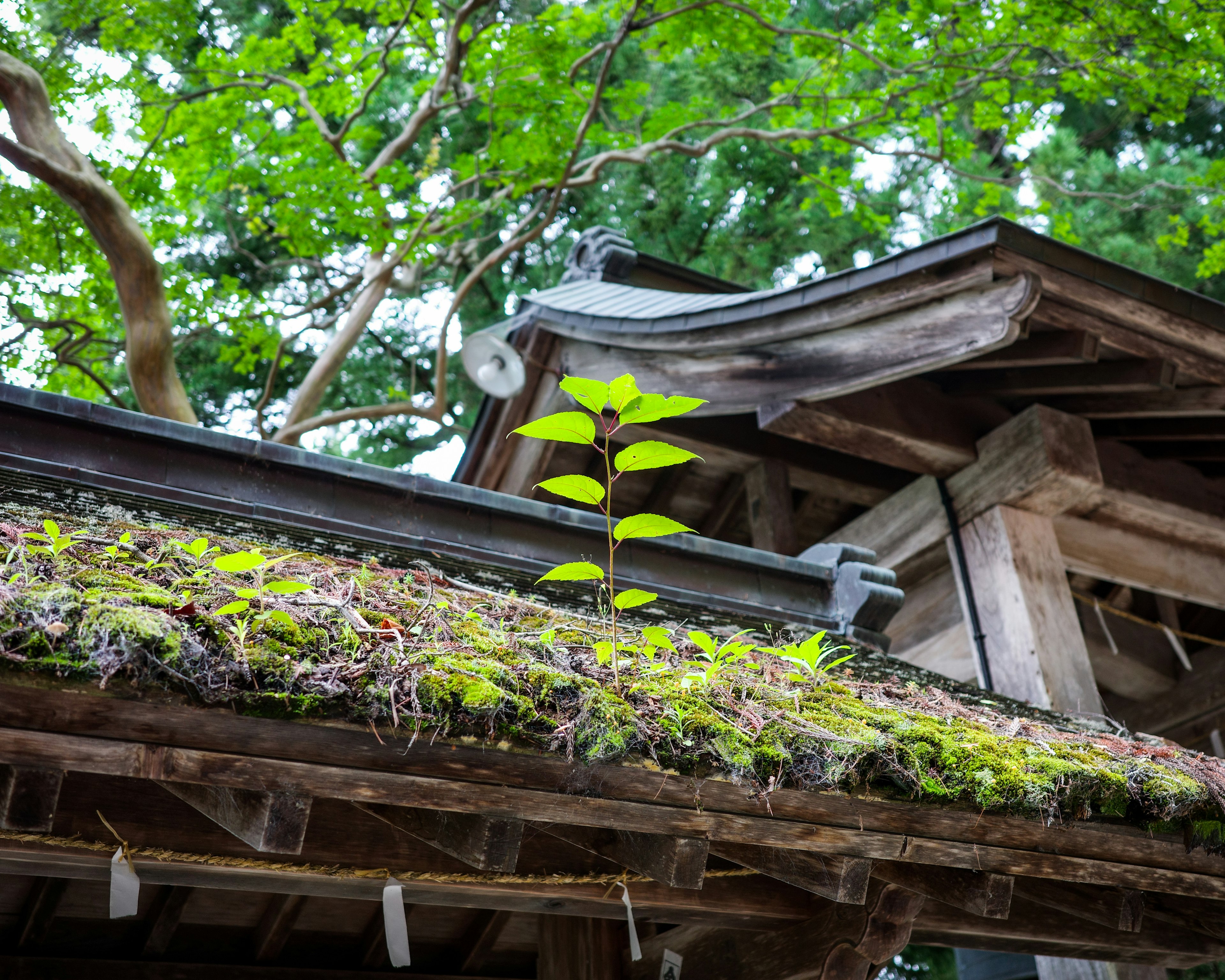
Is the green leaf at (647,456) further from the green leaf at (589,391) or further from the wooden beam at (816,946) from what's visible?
the wooden beam at (816,946)

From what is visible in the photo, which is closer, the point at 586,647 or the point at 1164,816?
the point at 586,647

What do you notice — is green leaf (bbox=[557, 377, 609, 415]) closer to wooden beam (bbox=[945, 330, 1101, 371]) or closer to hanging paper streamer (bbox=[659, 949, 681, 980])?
hanging paper streamer (bbox=[659, 949, 681, 980])

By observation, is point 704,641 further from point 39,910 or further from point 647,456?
point 39,910

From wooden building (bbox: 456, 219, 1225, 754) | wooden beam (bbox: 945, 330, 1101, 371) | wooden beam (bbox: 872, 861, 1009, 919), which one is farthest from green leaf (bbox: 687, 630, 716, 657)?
wooden beam (bbox: 945, 330, 1101, 371)

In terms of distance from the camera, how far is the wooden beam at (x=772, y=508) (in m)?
5.52

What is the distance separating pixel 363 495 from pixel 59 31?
363 inches

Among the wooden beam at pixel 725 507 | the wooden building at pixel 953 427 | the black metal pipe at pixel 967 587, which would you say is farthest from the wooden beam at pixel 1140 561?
the wooden beam at pixel 725 507

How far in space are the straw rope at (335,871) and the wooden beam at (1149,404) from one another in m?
3.16

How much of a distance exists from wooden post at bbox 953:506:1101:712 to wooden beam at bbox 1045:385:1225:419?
0.54 meters

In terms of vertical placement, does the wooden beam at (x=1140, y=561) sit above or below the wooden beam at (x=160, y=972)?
above

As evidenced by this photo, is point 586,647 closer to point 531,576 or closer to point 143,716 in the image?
point 143,716

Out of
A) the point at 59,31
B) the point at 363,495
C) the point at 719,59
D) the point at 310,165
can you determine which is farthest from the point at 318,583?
the point at 719,59

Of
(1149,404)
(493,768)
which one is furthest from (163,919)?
(1149,404)

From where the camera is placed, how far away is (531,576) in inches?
143
